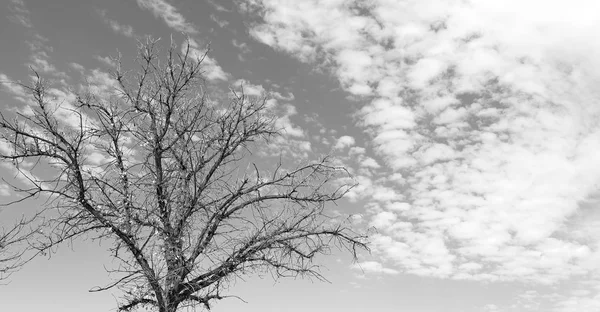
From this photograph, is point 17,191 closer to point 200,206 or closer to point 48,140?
point 48,140

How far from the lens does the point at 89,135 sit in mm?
11867

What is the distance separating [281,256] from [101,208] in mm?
4148

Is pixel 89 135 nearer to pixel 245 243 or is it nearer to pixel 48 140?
pixel 48 140

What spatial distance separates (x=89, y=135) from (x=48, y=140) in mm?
1589

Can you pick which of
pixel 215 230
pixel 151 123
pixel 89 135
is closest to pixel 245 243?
pixel 215 230

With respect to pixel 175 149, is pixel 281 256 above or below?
below

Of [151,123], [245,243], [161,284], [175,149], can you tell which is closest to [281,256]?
[245,243]

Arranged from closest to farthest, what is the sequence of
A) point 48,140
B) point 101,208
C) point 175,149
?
point 48,140 < point 101,208 < point 175,149

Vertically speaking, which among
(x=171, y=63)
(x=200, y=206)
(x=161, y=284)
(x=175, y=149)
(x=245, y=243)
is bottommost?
(x=161, y=284)

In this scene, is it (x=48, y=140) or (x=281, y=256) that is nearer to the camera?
(x=48, y=140)

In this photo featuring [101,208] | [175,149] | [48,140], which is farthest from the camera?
[175,149]

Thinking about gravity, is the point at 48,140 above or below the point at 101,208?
above

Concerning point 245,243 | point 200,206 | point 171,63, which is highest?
point 171,63

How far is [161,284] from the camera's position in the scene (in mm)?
10922
